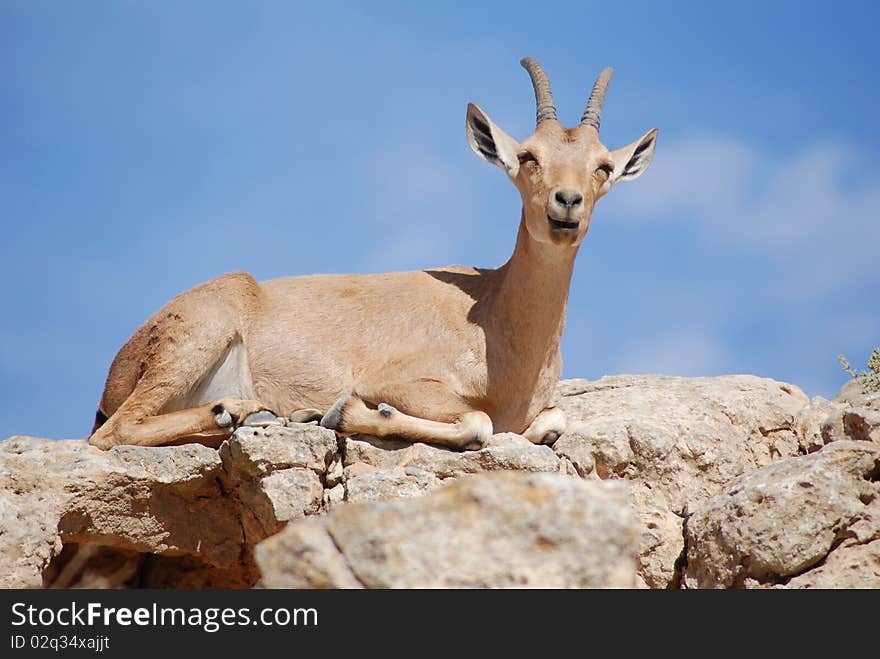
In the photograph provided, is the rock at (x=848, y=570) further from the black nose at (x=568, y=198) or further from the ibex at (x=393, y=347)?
the black nose at (x=568, y=198)

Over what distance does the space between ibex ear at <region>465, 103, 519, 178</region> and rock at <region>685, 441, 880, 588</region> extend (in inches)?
152

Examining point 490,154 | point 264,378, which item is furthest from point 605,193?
point 264,378

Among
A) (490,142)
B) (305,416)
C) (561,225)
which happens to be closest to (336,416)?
(305,416)

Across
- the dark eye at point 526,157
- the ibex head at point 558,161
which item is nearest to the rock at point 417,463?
the ibex head at point 558,161

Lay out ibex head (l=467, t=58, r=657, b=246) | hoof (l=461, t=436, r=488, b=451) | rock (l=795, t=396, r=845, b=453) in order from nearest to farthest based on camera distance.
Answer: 1. hoof (l=461, t=436, r=488, b=451)
2. ibex head (l=467, t=58, r=657, b=246)
3. rock (l=795, t=396, r=845, b=453)

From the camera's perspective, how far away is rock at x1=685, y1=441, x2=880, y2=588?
729 centimetres

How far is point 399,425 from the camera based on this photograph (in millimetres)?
9258

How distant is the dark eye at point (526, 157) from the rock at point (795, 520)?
3.57m

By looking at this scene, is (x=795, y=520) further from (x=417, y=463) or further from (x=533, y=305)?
(x=533, y=305)

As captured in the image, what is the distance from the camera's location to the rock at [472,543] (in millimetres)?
3951

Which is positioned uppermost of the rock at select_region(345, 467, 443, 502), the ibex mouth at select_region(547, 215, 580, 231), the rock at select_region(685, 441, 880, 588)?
the ibex mouth at select_region(547, 215, 580, 231)

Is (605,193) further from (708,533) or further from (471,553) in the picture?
(471,553)

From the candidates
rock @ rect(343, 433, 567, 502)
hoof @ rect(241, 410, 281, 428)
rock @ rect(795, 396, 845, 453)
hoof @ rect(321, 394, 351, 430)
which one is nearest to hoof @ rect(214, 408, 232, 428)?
hoof @ rect(241, 410, 281, 428)

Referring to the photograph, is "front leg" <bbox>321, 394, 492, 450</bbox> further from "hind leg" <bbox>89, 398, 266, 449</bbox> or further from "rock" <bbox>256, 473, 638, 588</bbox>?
"rock" <bbox>256, 473, 638, 588</bbox>
